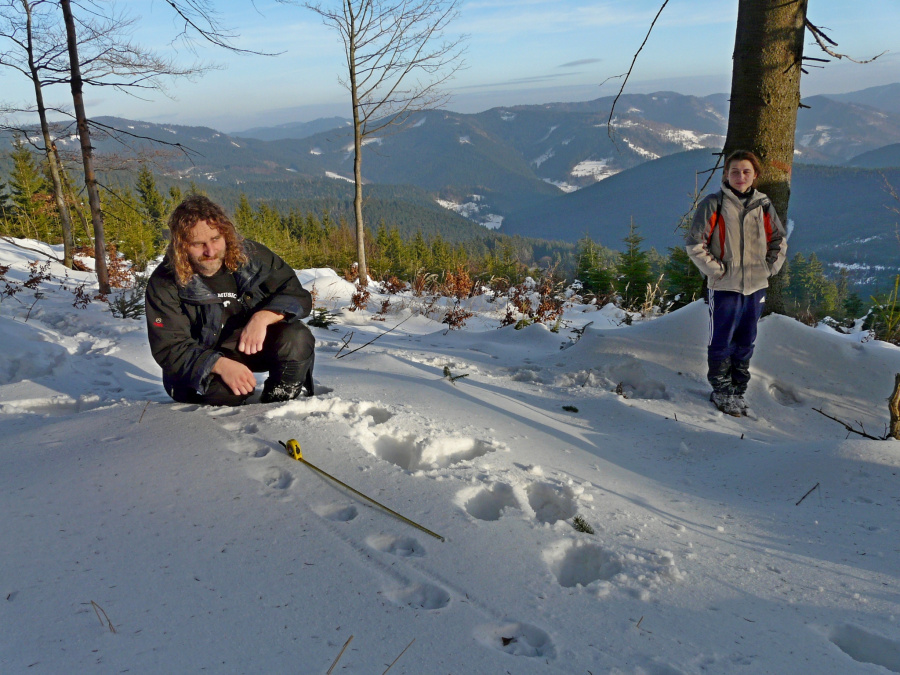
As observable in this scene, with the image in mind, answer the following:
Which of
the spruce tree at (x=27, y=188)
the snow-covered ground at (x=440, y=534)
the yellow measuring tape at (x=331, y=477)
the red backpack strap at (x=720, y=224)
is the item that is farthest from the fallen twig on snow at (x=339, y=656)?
the spruce tree at (x=27, y=188)

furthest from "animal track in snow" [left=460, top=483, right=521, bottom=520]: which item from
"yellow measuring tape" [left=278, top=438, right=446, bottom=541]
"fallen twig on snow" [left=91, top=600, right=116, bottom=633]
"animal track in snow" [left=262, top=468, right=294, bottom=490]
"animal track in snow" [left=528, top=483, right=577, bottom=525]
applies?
"fallen twig on snow" [left=91, top=600, right=116, bottom=633]

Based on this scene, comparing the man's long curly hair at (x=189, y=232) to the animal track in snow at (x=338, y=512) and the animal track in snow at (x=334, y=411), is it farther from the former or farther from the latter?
the animal track in snow at (x=338, y=512)

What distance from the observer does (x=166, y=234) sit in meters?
2.79

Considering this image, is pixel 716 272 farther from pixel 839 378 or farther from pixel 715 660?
pixel 715 660

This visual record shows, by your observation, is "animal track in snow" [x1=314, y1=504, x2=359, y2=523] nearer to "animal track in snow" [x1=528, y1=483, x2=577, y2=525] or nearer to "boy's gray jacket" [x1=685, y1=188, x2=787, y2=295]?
"animal track in snow" [x1=528, y1=483, x2=577, y2=525]

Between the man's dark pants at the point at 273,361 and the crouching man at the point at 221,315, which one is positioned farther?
the man's dark pants at the point at 273,361

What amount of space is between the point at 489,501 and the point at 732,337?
2712 millimetres

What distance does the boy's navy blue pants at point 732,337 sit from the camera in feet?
12.5

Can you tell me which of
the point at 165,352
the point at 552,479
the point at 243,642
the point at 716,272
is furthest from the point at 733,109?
the point at 243,642

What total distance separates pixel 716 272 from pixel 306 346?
3.02m

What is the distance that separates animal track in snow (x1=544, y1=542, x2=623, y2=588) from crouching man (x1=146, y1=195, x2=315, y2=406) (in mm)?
1848

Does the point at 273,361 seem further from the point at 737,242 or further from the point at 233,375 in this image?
the point at 737,242

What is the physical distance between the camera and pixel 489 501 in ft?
7.31

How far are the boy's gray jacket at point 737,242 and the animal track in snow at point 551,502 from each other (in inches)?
92.6
